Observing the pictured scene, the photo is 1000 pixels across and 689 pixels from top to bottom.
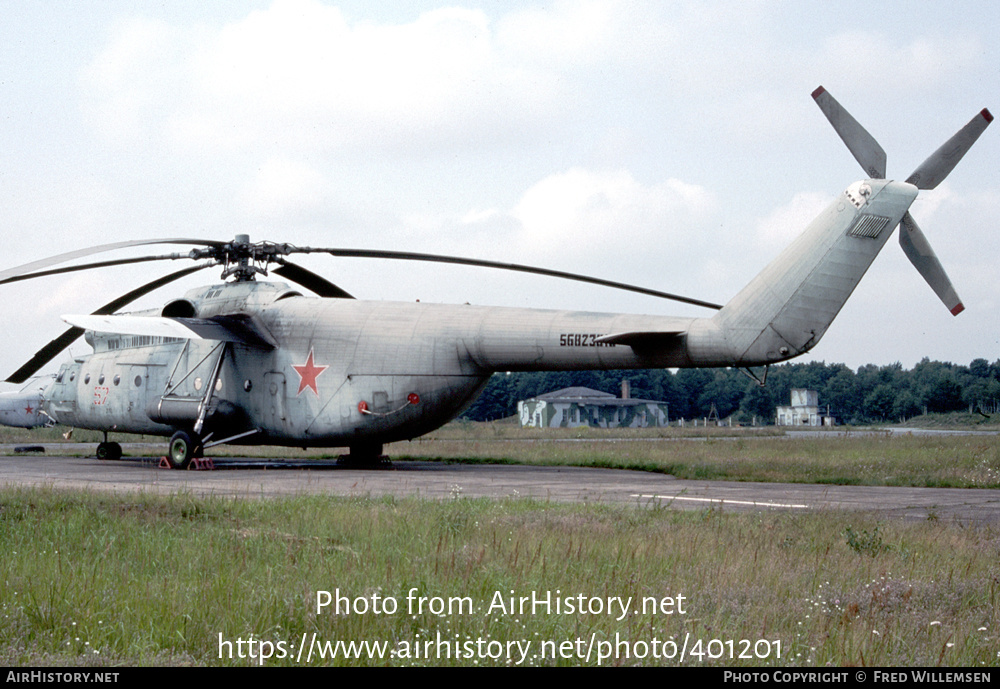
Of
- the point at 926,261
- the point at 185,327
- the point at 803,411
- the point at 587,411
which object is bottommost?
the point at 587,411

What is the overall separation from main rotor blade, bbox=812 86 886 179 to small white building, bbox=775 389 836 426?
111m

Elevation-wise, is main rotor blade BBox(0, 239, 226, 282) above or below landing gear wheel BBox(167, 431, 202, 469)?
above

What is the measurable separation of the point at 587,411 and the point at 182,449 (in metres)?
86.7

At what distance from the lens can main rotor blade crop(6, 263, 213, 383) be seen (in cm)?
2411

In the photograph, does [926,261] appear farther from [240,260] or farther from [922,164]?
[240,260]

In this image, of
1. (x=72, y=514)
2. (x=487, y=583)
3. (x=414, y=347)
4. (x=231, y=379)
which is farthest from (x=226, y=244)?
(x=487, y=583)

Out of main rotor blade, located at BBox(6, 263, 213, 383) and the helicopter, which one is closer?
the helicopter

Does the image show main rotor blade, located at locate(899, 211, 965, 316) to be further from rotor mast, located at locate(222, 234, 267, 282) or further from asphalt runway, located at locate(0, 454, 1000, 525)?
rotor mast, located at locate(222, 234, 267, 282)

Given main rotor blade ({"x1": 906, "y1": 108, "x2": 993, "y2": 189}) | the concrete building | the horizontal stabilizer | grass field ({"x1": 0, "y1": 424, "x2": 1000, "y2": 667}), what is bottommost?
grass field ({"x1": 0, "y1": 424, "x2": 1000, "y2": 667})

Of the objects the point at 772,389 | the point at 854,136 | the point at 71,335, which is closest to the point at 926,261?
the point at 854,136

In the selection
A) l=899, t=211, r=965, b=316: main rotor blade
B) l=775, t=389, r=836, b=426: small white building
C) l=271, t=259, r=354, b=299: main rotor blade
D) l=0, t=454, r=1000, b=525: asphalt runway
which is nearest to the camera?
l=0, t=454, r=1000, b=525: asphalt runway

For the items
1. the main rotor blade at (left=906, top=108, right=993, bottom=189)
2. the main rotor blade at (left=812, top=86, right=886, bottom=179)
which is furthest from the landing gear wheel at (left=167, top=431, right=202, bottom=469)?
the main rotor blade at (left=906, top=108, right=993, bottom=189)

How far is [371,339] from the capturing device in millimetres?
21828
